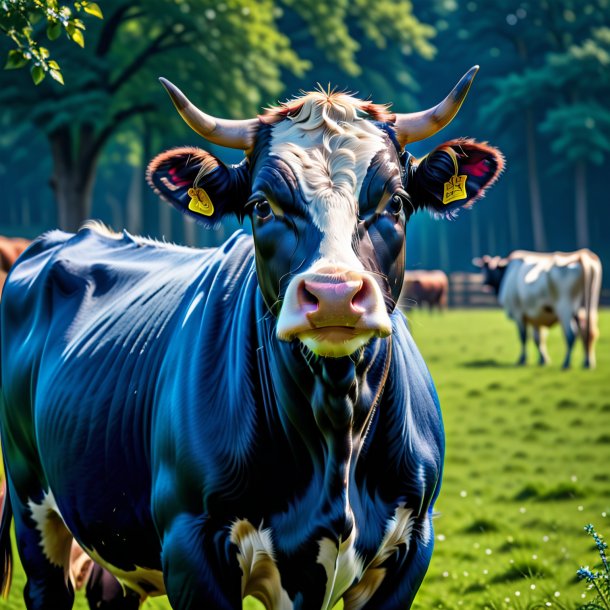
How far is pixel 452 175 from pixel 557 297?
15233 millimetres

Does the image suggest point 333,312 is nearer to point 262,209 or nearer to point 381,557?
point 262,209

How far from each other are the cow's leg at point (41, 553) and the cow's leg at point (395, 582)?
69.2 inches

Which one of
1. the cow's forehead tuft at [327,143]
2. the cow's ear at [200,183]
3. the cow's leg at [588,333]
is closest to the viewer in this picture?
the cow's forehead tuft at [327,143]

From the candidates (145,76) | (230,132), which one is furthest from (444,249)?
(230,132)

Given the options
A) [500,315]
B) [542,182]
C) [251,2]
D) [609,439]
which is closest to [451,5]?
[542,182]

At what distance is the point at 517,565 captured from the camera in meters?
6.14

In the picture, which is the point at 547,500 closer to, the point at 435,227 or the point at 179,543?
the point at 179,543

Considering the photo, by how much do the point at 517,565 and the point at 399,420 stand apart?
9.97 feet

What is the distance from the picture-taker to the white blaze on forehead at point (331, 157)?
3098 mm

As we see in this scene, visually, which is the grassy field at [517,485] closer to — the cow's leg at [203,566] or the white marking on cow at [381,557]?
the white marking on cow at [381,557]

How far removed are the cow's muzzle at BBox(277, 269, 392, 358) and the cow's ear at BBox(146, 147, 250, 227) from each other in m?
0.88

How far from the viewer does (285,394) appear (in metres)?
3.35

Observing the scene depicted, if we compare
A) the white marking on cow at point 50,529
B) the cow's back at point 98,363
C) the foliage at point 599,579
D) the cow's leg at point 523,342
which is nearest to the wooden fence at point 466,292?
the cow's leg at point 523,342

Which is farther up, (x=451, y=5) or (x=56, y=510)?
(x=451, y=5)
